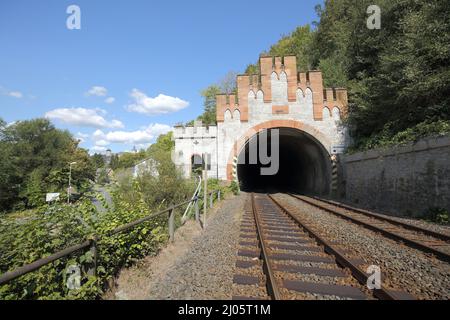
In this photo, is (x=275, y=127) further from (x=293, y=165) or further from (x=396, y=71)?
(x=293, y=165)

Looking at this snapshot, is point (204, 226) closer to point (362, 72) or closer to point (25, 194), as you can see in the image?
point (25, 194)

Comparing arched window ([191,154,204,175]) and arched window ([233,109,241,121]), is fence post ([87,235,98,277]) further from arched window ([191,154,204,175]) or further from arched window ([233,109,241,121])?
arched window ([233,109,241,121])

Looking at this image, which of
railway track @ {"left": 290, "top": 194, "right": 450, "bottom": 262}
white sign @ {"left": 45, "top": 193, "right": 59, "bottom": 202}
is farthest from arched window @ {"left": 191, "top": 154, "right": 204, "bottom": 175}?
white sign @ {"left": 45, "top": 193, "right": 59, "bottom": 202}

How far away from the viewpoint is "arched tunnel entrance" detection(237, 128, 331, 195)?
900 inches

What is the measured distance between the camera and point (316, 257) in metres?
5.95

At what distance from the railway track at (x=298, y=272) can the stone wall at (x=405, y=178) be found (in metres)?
6.08

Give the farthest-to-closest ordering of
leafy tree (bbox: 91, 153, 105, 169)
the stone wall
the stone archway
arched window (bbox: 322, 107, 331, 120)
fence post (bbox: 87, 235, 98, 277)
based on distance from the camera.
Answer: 1. arched window (bbox: 322, 107, 331, 120)
2. the stone archway
3. the stone wall
4. leafy tree (bbox: 91, 153, 105, 169)
5. fence post (bbox: 87, 235, 98, 277)

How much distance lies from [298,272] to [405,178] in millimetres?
9619

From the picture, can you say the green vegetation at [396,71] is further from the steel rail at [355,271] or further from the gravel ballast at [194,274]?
the gravel ballast at [194,274]

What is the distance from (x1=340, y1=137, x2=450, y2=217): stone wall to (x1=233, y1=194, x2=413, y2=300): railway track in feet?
19.9

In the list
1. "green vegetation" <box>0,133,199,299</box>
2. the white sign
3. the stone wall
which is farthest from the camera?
the stone wall

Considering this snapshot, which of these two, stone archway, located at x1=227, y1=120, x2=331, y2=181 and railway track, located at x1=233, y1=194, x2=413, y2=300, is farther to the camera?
stone archway, located at x1=227, y1=120, x2=331, y2=181

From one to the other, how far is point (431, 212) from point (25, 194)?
12.1m

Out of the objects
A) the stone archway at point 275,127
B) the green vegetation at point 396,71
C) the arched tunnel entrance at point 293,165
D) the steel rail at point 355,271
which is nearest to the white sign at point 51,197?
the steel rail at point 355,271
